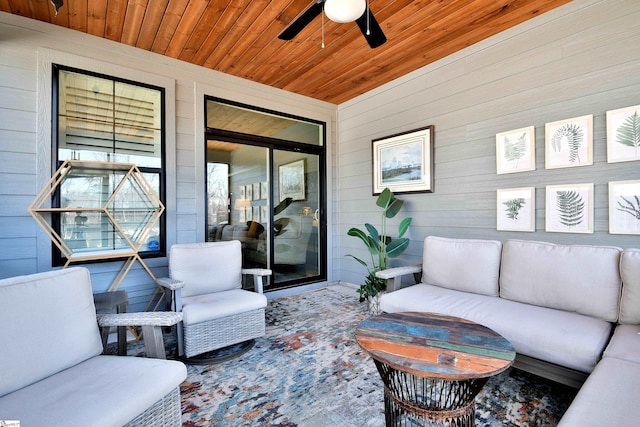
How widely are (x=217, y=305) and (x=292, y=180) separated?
2411 millimetres

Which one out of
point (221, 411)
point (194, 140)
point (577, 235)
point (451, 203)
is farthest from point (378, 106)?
point (221, 411)

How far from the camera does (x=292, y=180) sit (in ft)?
14.7

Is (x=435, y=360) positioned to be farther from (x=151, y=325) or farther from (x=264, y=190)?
(x=264, y=190)

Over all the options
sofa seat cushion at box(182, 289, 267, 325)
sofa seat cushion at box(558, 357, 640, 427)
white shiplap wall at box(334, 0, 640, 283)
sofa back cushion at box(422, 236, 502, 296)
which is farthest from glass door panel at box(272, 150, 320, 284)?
sofa seat cushion at box(558, 357, 640, 427)

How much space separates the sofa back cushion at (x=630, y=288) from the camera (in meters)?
1.89

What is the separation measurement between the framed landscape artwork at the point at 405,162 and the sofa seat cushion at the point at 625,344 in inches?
80.1

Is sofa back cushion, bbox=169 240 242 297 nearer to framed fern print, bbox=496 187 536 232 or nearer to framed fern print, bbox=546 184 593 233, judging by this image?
framed fern print, bbox=496 187 536 232

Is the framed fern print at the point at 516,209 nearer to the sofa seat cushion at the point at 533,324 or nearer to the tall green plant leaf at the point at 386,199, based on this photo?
the sofa seat cushion at the point at 533,324

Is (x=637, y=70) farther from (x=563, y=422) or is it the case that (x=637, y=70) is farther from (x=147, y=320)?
(x=147, y=320)

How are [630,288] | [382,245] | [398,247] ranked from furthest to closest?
1. [382,245]
2. [398,247]
3. [630,288]

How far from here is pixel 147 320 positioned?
1593 mm

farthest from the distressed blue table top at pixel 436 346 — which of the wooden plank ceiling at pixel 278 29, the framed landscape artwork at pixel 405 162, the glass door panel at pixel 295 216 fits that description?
the glass door panel at pixel 295 216

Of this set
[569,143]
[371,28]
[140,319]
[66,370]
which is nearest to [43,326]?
[66,370]

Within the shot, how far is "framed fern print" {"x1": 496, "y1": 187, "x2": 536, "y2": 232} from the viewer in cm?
272
